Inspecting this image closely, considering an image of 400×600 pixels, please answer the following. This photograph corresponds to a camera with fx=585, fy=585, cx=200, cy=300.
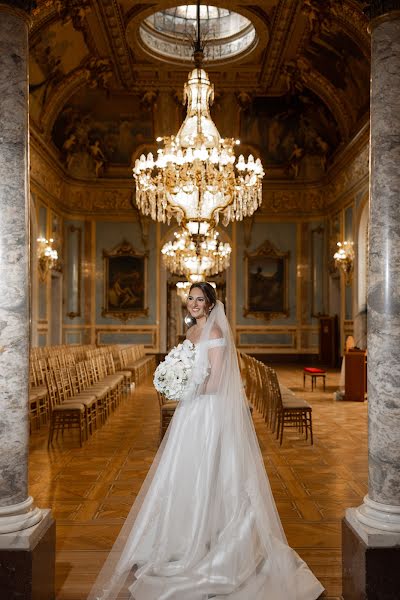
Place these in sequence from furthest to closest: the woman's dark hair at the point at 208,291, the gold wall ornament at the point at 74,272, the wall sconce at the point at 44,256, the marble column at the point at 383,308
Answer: the gold wall ornament at the point at 74,272 → the wall sconce at the point at 44,256 → the woman's dark hair at the point at 208,291 → the marble column at the point at 383,308

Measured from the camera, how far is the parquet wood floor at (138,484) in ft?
12.6

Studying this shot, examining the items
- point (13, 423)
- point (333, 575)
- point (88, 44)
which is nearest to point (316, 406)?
point (333, 575)

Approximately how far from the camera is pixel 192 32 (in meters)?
17.8

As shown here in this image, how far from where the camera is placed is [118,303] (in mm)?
20000

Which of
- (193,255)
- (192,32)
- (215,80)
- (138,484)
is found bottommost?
(138,484)

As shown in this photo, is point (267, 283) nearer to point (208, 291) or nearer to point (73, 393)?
point (73, 393)

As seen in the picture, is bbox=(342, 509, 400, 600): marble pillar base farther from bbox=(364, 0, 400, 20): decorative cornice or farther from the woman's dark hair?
bbox=(364, 0, 400, 20): decorative cornice

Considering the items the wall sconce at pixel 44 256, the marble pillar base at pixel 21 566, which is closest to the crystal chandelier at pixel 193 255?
the wall sconce at pixel 44 256

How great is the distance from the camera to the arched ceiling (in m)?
13.5

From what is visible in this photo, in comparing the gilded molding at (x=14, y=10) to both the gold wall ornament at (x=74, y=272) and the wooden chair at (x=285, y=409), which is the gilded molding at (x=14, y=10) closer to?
the wooden chair at (x=285, y=409)

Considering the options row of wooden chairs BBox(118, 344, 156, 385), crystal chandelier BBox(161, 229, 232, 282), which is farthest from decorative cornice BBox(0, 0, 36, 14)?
row of wooden chairs BBox(118, 344, 156, 385)

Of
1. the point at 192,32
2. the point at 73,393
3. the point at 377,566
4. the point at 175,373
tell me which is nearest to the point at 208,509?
the point at 175,373

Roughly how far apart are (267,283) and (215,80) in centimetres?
677

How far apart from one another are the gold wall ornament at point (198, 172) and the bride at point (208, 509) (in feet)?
21.9
